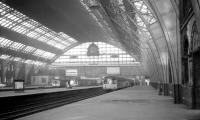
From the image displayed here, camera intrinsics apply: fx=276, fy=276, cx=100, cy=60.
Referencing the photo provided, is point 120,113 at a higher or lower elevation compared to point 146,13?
lower

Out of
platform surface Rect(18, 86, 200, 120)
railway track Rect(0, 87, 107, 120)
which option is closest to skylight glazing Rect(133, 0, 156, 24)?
railway track Rect(0, 87, 107, 120)

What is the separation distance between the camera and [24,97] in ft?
88.3

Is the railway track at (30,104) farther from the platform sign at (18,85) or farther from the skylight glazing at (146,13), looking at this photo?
the skylight glazing at (146,13)

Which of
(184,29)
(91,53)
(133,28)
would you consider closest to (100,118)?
(184,29)

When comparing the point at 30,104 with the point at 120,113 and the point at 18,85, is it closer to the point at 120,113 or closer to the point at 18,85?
the point at 18,85

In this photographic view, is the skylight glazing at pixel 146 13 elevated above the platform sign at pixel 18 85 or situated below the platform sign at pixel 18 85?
above

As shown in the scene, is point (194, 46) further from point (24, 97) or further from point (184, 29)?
point (24, 97)

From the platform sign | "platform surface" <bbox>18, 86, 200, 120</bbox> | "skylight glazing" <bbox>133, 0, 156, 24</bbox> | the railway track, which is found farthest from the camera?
the platform sign

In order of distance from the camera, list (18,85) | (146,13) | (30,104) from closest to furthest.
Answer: (30,104)
(146,13)
(18,85)

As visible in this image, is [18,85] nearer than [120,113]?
No

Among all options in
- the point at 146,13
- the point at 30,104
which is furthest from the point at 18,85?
the point at 146,13

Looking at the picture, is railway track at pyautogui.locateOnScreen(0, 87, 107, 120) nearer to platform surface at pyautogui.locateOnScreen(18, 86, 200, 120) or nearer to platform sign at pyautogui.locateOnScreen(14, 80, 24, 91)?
platform sign at pyautogui.locateOnScreen(14, 80, 24, 91)

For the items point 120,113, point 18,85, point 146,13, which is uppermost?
point 146,13

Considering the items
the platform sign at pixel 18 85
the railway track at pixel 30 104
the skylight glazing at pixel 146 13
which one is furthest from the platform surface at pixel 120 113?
the platform sign at pixel 18 85
